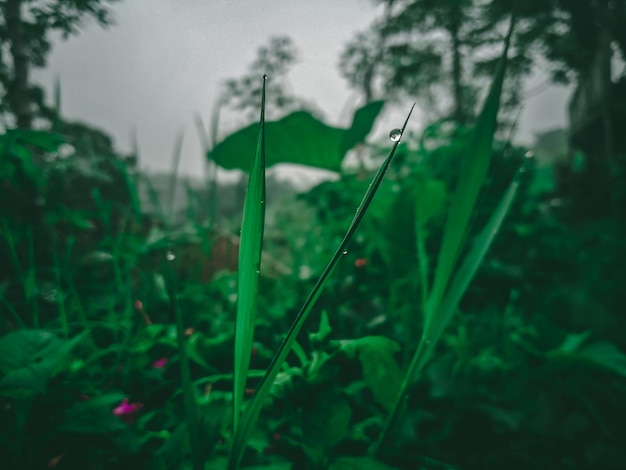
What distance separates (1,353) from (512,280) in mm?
1211

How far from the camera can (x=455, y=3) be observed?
148 inches

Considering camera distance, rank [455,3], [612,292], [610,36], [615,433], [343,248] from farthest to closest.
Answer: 1. [610,36]
2. [455,3]
3. [612,292]
4. [615,433]
5. [343,248]

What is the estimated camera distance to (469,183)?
1.38ft

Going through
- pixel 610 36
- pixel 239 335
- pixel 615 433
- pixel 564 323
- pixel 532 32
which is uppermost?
pixel 532 32

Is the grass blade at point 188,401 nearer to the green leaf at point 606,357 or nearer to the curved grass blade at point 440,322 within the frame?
the curved grass blade at point 440,322

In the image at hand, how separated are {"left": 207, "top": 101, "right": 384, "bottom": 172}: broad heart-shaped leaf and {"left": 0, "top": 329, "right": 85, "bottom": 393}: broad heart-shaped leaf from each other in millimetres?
491

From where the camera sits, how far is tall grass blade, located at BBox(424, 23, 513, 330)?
1.31ft

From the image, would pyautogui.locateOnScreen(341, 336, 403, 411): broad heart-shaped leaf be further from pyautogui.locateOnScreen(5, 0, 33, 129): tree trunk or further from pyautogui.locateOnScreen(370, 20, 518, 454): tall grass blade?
pyautogui.locateOnScreen(5, 0, 33, 129): tree trunk

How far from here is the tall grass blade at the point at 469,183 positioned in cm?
40

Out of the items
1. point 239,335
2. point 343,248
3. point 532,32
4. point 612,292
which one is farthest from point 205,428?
point 532,32

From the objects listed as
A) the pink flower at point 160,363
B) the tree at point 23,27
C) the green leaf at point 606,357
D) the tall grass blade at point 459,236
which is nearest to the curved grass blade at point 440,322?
the tall grass blade at point 459,236

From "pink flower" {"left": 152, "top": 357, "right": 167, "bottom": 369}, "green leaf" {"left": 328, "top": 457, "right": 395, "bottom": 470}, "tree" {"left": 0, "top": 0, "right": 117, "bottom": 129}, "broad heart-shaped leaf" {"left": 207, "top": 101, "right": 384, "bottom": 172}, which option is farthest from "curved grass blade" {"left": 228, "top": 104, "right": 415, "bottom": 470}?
"tree" {"left": 0, "top": 0, "right": 117, "bottom": 129}

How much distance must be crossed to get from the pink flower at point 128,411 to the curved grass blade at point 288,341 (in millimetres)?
379

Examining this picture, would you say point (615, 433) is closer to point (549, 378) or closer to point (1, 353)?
point (549, 378)
